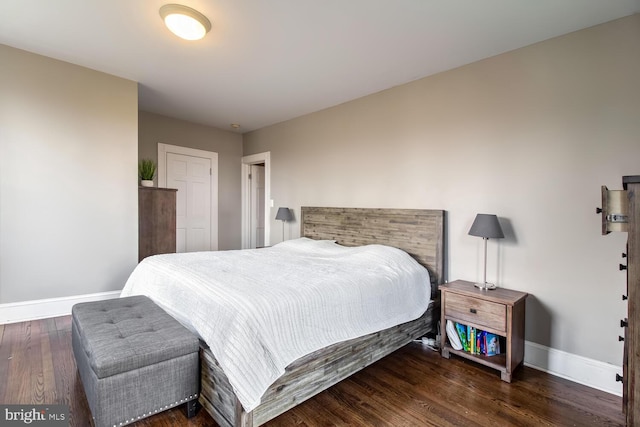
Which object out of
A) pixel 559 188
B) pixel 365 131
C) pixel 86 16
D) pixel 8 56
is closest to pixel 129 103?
pixel 8 56

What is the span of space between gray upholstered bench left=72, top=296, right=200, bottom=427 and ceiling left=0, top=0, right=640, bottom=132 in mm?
2070

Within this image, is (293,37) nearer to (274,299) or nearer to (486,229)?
(274,299)

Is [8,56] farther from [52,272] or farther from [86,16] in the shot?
[52,272]

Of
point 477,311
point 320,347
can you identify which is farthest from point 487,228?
point 320,347

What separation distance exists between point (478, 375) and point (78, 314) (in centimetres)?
275

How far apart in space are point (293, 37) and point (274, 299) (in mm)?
2013

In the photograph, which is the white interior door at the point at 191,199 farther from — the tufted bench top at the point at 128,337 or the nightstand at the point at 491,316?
the nightstand at the point at 491,316

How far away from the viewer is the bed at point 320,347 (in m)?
1.45

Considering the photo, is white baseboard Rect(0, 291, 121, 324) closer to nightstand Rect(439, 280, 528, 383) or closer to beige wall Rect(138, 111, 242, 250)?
beige wall Rect(138, 111, 242, 250)

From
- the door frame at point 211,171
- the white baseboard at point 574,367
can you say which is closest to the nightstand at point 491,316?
the white baseboard at point 574,367

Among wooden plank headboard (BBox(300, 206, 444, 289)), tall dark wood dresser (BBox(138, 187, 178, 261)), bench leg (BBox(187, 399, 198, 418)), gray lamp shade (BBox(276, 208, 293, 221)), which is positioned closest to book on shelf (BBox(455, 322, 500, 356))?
wooden plank headboard (BBox(300, 206, 444, 289))

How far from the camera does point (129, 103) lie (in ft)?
10.9

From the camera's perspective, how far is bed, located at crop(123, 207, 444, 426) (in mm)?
1449

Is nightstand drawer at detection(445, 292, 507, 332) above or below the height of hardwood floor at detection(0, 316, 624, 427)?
above
